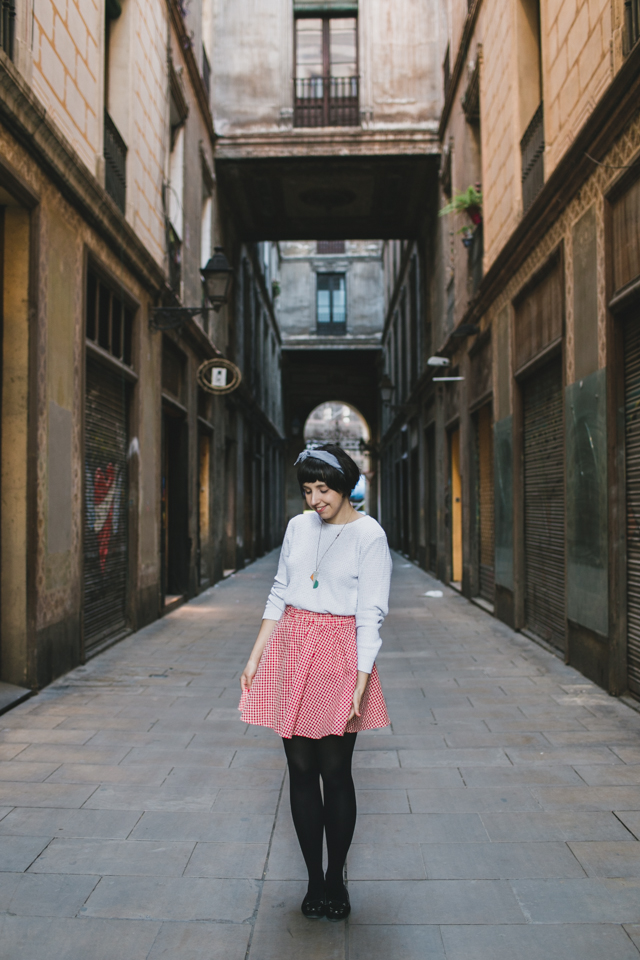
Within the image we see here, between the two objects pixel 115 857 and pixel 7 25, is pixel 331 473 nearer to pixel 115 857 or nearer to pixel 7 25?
pixel 115 857

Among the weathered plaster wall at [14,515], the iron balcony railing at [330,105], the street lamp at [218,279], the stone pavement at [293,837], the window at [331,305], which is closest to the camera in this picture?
the stone pavement at [293,837]

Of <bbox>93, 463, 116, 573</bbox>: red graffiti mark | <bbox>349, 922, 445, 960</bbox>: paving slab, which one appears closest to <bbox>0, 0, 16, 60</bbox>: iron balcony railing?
<bbox>93, 463, 116, 573</bbox>: red graffiti mark

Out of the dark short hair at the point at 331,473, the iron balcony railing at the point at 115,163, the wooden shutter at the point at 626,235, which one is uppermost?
the iron balcony railing at the point at 115,163

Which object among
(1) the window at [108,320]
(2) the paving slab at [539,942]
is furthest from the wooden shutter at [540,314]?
(2) the paving slab at [539,942]

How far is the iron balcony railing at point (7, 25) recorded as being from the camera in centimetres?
576

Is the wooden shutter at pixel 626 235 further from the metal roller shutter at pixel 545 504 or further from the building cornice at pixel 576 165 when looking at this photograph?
the metal roller shutter at pixel 545 504

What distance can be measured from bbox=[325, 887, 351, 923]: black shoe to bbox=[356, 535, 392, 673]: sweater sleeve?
2.71 feet

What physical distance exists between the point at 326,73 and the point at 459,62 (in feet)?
13.7

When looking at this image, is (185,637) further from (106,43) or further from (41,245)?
(106,43)

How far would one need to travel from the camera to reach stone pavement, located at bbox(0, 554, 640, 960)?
8.72 feet

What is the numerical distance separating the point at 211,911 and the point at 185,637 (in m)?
6.41

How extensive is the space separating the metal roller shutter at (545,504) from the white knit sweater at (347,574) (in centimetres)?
542

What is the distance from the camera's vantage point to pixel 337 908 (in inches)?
109

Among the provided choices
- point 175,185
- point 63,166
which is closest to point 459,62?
point 175,185
